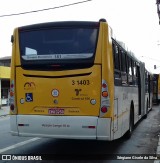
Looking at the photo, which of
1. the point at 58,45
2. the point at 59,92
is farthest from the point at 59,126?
the point at 58,45

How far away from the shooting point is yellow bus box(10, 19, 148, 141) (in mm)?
8070

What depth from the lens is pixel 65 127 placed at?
8.09 meters

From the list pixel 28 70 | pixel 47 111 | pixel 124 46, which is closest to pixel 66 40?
pixel 28 70

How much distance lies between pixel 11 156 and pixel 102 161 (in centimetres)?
224

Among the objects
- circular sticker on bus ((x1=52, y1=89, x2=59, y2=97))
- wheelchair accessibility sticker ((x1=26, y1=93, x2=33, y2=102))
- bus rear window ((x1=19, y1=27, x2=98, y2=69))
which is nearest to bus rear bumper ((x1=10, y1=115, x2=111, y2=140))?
wheelchair accessibility sticker ((x1=26, y1=93, x2=33, y2=102))

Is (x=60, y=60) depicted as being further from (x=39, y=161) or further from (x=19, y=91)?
(x=39, y=161)

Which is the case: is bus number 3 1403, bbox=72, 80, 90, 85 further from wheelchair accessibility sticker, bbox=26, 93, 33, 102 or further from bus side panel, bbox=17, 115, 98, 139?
wheelchair accessibility sticker, bbox=26, 93, 33, 102

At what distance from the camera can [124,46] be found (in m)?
10.6

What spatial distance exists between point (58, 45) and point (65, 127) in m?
1.95

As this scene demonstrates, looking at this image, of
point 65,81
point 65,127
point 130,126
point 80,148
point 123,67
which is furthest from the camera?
point 130,126

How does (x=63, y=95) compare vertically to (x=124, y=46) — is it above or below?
below

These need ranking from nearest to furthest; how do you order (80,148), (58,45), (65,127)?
(65,127), (58,45), (80,148)

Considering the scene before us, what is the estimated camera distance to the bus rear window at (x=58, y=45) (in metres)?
8.30

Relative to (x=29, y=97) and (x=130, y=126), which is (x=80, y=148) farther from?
(x=130, y=126)
